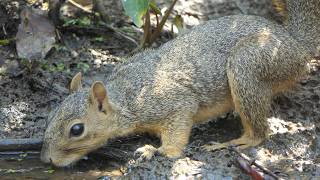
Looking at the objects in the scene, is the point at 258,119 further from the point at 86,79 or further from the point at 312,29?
the point at 86,79

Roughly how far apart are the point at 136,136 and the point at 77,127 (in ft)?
2.94

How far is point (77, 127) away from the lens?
652 cm

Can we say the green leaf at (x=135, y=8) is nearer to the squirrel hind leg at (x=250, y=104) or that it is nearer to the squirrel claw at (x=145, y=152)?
the squirrel hind leg at (x=250, y=104)

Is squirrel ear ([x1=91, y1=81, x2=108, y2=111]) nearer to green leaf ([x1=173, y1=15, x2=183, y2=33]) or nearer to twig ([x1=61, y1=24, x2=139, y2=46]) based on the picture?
green leaf ([x1=173, y1=15, x2=183, y2=33])

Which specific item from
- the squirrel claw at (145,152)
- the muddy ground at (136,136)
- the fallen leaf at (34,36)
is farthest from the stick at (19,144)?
the fallen leaf at (34,36)

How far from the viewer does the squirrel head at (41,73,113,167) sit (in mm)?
6453

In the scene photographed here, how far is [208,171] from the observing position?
6.62m

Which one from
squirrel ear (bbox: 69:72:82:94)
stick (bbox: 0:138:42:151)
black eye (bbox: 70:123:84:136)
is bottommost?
stick (bbox: 0:138:42:151)

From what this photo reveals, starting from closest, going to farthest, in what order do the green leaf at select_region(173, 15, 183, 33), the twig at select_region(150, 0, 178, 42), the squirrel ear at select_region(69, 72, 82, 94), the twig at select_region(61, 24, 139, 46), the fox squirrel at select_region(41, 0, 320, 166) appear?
the fox squirrel at select_region(41, 0, 320, 166), the squirrel ear at select_region(69, 72, 82, 94), the twig at select_region(150, 0, 178, 42), the green leaf at select_region(173, 15, 183, 33), the twig at select_region(61, 24, 139, 46)

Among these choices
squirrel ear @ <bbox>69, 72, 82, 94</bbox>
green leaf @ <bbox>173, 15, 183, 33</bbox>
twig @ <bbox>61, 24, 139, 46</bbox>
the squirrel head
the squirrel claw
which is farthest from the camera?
twig @ <bbox>61, 24, 139, 46</bbox>

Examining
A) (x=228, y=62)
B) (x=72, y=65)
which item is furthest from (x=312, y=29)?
(x=72, y=65)

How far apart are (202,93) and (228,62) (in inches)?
15.3

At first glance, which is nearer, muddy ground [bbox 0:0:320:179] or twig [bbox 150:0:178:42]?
muddy ground [bbox 0:0:320:179]

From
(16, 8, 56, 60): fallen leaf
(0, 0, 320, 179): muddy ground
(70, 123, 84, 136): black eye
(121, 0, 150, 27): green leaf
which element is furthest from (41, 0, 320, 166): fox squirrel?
(16, 8, 56, 60): fallen leaf
